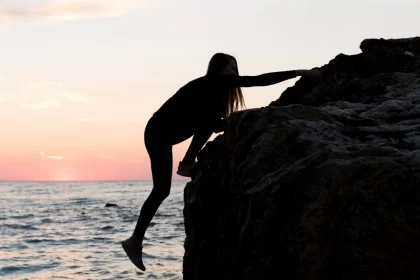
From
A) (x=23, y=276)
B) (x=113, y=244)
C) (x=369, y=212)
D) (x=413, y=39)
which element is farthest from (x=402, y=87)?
(x=113, y=244)

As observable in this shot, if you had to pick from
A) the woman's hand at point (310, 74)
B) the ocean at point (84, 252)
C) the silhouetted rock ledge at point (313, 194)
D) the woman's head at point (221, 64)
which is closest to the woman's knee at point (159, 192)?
the silhouetted rock ledge at point (313, 194)

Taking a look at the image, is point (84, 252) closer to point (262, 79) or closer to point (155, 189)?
point (155, 189)

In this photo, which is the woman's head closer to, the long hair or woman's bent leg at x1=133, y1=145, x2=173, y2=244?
the long hair

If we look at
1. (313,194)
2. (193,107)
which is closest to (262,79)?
(193,107)

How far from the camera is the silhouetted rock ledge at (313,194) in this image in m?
3.11

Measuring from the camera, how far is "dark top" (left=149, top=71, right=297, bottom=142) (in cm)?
484

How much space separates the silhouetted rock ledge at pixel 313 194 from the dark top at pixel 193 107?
26 cm

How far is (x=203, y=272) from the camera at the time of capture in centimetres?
452

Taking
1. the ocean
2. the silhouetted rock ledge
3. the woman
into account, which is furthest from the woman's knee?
the ocean

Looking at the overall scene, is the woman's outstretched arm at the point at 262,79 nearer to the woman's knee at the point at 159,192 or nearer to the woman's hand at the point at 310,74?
the woman's hand at the point at 310,74

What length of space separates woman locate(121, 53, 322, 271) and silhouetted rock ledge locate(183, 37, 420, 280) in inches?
11.1

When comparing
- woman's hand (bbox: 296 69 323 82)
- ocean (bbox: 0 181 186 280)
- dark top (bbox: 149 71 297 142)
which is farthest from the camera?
ocean (bbox: 0 181 186 280)

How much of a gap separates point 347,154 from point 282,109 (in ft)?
3.00

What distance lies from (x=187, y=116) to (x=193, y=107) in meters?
0.10
